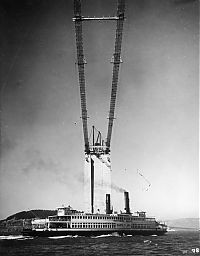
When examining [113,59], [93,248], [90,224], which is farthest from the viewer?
[90,224]

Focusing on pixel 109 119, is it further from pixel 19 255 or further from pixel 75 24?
pixel 19 255

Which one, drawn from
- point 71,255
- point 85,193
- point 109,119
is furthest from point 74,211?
point 71,255

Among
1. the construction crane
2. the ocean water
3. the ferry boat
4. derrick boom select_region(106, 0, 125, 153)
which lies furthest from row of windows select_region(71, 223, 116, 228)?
the ocean water

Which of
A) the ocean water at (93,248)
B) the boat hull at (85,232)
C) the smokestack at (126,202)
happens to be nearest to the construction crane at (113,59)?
the smokestack at (126,202)

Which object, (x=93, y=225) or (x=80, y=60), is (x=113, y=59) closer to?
(x=80, y=60)

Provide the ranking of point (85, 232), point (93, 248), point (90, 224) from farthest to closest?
point (90, 224) → point (85, 232) → point (93, 248)

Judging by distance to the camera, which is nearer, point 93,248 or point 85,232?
point 93,248

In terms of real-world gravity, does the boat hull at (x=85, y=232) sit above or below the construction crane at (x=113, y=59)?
below

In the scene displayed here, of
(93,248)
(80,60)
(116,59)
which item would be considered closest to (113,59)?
(116,59)

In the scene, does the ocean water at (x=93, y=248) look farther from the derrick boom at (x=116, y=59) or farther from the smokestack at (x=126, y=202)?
the smokestack at (x=126, y=202)
